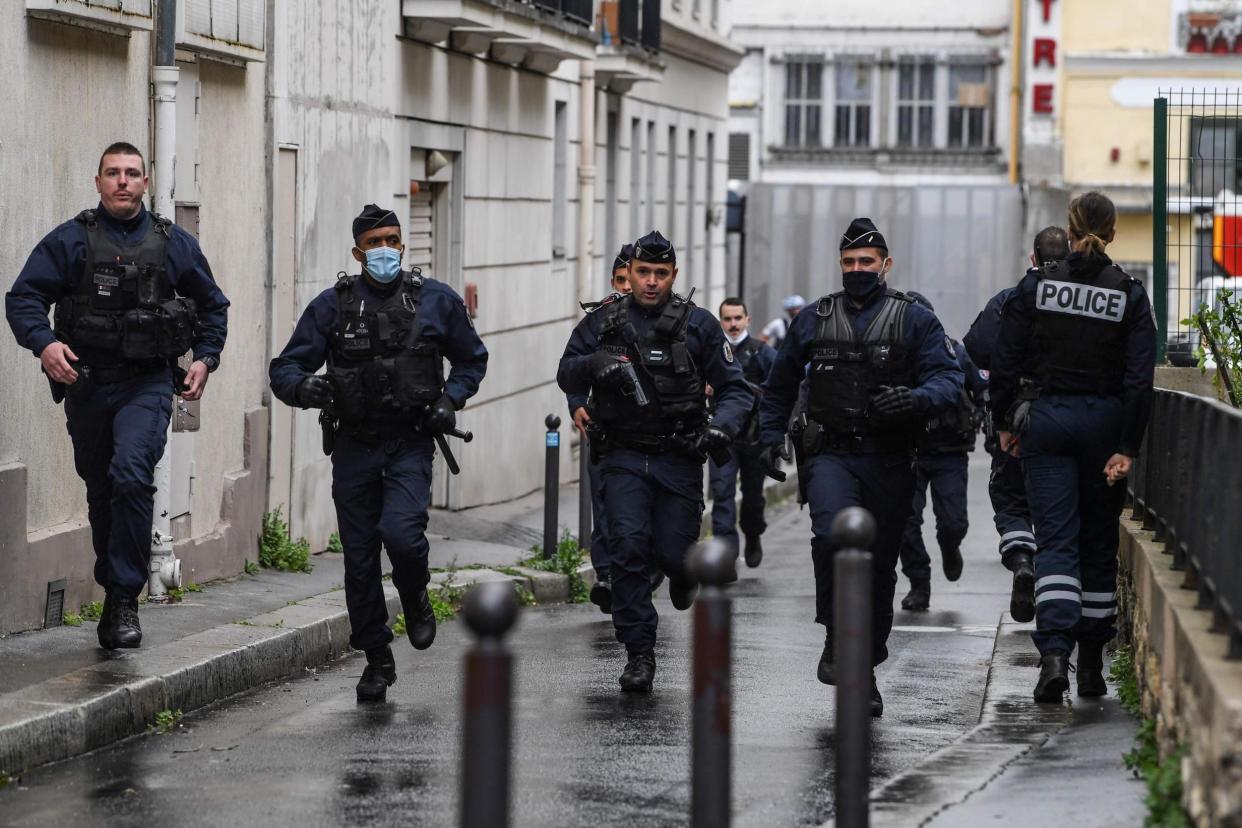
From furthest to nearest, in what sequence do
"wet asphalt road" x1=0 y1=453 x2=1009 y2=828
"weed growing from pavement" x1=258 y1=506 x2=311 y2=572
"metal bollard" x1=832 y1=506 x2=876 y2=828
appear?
"weed growing from pavement" x1=258 y1=506 x2=311 y2=572
"wet asphalt road" x1=0 y1=453 x2=1009 y2=828
"metal bollard" x1=832 y1=506 x2=876 y2=828

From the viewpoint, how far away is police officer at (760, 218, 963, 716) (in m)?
8.71

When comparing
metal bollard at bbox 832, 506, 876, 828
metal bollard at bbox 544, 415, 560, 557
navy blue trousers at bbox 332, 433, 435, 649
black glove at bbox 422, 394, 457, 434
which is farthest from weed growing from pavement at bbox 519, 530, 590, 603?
metal bollard at bbox 832, 506, 876, 828

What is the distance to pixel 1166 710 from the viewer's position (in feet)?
21.4

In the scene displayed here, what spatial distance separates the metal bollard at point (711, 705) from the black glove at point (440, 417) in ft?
12.0

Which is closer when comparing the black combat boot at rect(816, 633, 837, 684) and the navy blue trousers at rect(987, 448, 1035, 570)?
the black combat boot at rect(816, 633, 837, 684)

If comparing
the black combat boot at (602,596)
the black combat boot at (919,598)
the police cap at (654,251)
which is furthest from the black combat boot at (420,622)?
the black combat boot at (919,598)

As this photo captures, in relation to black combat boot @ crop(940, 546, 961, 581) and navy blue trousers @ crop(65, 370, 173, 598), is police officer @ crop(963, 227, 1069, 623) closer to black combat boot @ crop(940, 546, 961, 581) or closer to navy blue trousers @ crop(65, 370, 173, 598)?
black combat boot @ crop(940, 546, 961, 581)

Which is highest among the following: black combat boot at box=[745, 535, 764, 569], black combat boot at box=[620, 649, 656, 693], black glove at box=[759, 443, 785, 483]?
black glove at box=[759, 443, 785, 483]

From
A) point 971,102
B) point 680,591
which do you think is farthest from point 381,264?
point 971,102

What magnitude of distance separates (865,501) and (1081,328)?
1039mm

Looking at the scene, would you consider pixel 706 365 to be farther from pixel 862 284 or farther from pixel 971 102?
pixel 971 102

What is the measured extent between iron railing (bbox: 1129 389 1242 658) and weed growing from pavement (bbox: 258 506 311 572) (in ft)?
17.4

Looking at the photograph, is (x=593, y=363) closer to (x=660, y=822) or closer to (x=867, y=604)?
(x=660, y=822)

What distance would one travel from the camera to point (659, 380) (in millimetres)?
9281
